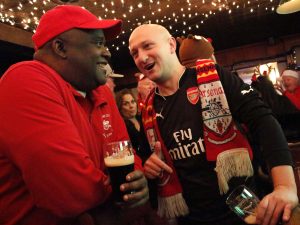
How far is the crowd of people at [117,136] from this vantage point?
3.45 feet

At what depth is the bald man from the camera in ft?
5.49

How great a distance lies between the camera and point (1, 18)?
17.2 ft

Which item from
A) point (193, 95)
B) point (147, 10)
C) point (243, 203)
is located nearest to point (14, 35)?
point (147, 10)

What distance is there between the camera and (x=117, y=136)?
1.55 metres

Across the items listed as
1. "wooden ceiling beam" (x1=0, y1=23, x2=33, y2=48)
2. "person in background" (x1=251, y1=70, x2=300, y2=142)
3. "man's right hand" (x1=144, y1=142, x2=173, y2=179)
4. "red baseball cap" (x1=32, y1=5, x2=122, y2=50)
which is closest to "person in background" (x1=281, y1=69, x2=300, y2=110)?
"person in background" (x1=251, y1=70, x2=300, y2=142)

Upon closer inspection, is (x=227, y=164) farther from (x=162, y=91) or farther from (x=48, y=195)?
(x=48, y=195)

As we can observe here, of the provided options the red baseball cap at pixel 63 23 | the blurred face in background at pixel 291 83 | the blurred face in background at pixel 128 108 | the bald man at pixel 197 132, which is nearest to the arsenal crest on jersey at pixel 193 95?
the bald man at pixel 197 132

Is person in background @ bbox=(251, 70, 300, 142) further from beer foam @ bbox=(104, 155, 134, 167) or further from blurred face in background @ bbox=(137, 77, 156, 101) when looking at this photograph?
beer foam @ bbox=(104, 155, 134, 167)

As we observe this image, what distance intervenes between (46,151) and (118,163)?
28 cm

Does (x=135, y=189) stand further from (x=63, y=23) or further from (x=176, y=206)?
(x=63, y=23)

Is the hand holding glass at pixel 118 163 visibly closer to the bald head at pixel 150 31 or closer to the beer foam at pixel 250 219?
the beer foam at pixel 250 219

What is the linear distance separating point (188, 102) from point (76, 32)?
0.77 metres

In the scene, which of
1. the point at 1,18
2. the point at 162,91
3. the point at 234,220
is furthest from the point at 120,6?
the point at 234,220

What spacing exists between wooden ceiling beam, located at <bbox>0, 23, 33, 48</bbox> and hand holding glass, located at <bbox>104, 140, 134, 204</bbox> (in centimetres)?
518
